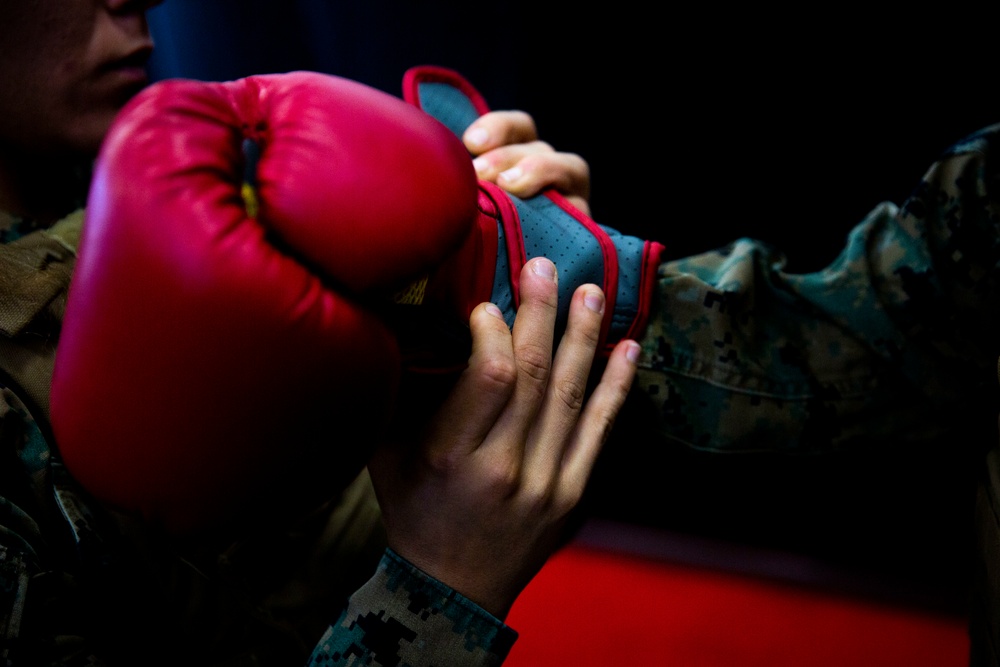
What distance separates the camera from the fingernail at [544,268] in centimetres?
61

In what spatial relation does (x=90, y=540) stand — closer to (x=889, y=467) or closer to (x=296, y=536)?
(x=296, y=536)

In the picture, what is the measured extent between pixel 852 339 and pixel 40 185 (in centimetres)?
93

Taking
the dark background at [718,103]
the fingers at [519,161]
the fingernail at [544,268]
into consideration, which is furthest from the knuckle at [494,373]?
the dark background at [718,103]

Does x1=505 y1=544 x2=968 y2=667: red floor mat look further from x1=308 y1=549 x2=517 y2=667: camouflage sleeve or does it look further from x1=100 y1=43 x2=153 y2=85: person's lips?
x1=100 y1=43 x2=153 y2=85: person's lips

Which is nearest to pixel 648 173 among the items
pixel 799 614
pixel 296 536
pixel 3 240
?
pixel 799 614

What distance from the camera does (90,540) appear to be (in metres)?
0.57

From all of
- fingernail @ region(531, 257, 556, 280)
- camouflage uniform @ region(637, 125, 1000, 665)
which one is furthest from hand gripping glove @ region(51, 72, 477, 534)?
camouflage uniform @ region(637, 125, 1000, 665)

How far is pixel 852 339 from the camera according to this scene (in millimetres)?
785

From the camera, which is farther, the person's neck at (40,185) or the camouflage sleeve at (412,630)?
the person's neck at (40,185)

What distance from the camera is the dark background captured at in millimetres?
1004

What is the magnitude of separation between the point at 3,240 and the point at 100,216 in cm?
43

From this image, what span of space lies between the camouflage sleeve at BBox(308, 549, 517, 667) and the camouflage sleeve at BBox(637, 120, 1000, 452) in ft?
1.07

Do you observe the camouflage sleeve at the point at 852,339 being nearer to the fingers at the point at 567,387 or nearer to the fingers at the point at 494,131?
the fingers at the point at 567,387

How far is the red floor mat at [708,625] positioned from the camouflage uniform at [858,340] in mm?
288
